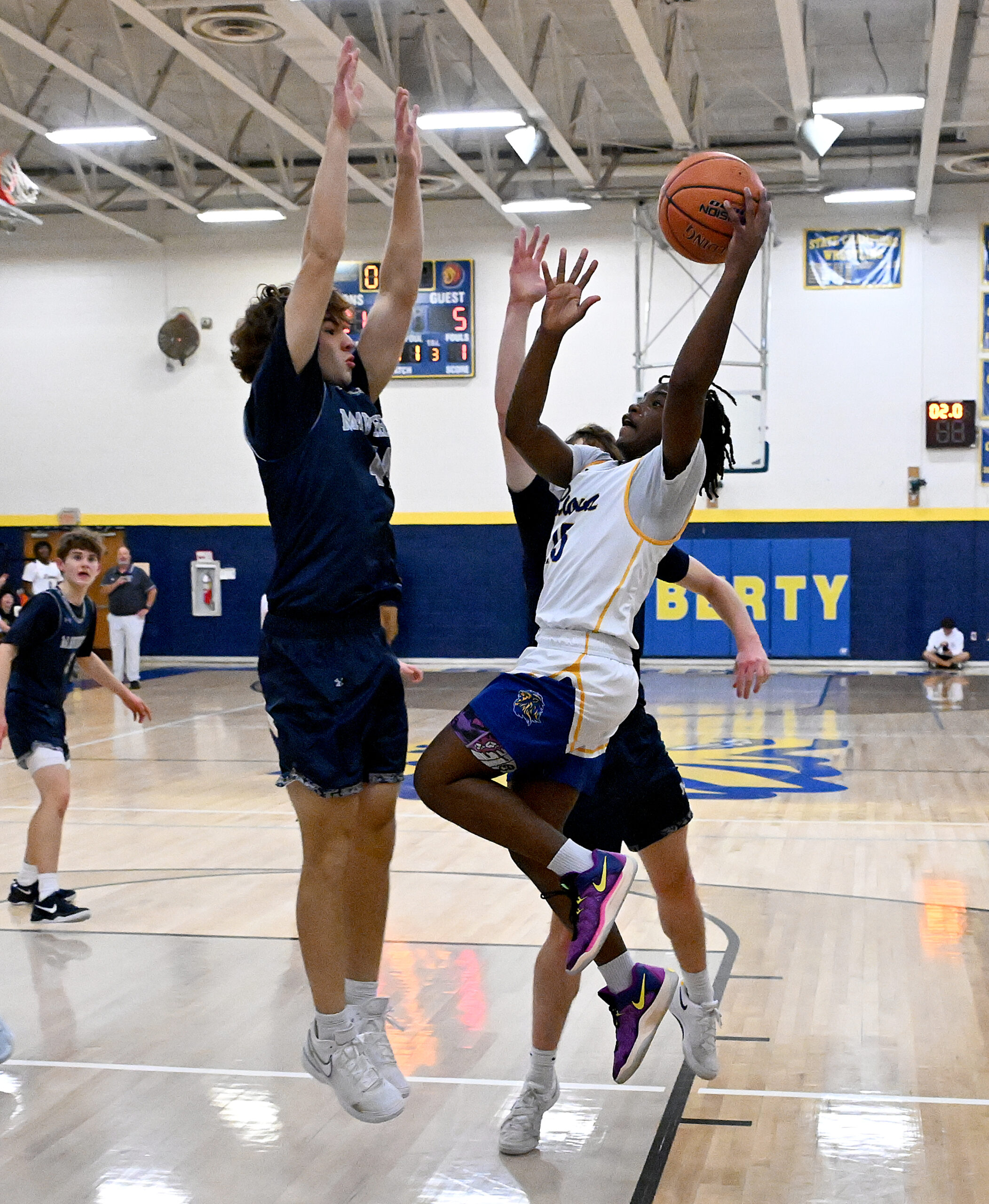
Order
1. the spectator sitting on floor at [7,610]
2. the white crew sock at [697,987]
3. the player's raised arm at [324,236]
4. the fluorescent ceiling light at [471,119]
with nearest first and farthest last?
the player's raised arm at [324,236], the white crew sock at [697,987], the fluorescent ceiling light at [471,119], the spectator sitting on floor at [7,610]

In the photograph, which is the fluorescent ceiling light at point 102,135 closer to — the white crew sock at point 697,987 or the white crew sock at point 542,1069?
the white crew sock at point 697,987

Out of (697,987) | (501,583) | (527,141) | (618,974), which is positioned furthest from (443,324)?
(618,974)

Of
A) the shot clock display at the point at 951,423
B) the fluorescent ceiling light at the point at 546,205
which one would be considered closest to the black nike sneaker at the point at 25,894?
the fluorescent ceiling light at the point at 546,205

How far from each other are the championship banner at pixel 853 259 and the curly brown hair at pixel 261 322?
14857 mm

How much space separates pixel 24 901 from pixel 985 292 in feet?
47.5

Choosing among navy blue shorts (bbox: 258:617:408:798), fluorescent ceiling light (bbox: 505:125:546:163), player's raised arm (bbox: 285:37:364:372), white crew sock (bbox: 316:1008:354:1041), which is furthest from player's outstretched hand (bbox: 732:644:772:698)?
fluorescent ceiling light (bbox: 505:125:546:163)

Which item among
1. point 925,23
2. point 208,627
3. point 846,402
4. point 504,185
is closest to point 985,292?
point 846,402

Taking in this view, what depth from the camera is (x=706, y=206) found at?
11.0 feet

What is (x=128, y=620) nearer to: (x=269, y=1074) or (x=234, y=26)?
(x=234, y=26)

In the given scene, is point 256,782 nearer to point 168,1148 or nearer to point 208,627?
point 168,1148

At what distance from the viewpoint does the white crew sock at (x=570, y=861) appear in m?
2.90

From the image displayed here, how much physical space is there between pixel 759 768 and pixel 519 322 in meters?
6.34

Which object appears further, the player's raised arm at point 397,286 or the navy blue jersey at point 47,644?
the navy blue jersey at point 47,644

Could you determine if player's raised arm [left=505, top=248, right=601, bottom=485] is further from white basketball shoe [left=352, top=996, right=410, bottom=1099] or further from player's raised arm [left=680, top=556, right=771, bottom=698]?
white basketball shoe [left=352, top=996, right=410, bottom=1099]
